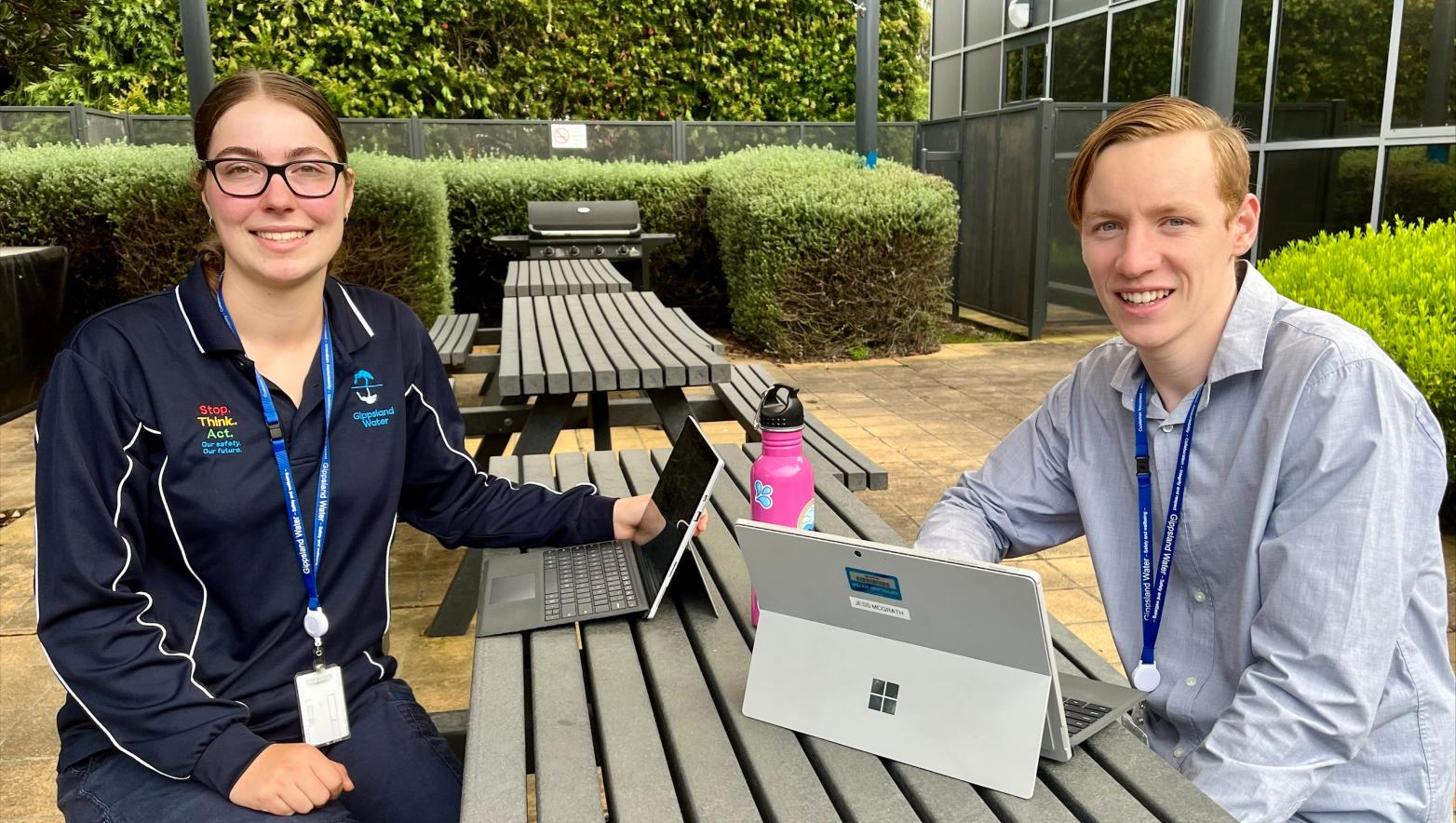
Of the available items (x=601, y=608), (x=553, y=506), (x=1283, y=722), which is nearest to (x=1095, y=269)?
(x=1283, y=722)

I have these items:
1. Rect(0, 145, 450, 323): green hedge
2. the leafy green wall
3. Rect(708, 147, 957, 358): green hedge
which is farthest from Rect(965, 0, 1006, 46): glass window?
Rect(0, 145, 450, 323): green hedge

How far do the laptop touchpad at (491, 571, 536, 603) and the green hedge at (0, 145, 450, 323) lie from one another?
578cm

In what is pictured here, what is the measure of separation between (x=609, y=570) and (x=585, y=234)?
7.46 m

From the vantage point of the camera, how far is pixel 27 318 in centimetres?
700

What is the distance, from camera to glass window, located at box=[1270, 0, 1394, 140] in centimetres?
906

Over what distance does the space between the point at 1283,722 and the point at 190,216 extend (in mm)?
7556

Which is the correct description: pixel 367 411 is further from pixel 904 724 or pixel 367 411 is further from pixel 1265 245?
pixel 1265 245

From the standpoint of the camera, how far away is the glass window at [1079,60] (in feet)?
41.2

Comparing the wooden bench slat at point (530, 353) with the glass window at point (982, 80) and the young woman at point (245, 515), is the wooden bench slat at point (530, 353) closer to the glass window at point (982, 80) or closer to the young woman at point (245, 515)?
the young woman at point (245, 515)

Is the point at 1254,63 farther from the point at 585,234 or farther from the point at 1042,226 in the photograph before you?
the point at 585,234

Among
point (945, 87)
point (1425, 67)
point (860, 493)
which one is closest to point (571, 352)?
point (860, 493)

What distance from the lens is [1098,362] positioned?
1889 mm

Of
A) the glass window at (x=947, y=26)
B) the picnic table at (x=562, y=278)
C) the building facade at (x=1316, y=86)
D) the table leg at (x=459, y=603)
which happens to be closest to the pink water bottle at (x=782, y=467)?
the table leg at (x=459, y=603)

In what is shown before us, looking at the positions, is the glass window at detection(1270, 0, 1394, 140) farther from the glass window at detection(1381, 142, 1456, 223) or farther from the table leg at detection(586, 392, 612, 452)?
the table leg at detection(586, 392, 612, 452)
